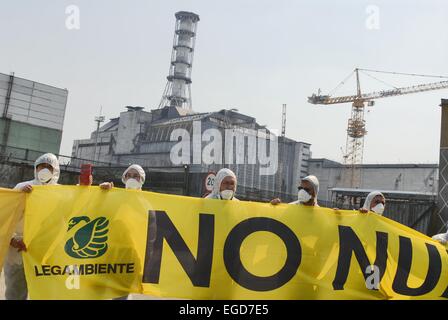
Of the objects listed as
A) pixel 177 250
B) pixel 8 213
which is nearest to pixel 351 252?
pixel 177 250

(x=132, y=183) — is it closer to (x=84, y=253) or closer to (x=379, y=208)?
(x=84, y=253)

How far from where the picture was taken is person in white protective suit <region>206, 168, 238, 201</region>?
17.9ft

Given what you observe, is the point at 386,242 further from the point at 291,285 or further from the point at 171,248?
the point at 171,248

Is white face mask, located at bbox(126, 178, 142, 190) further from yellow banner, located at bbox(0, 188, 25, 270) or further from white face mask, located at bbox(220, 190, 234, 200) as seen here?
yellow banner, located at bbox(0, 188, 25, 270)

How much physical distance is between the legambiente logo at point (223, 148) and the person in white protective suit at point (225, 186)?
49.3 meters

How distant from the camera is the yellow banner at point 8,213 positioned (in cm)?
454

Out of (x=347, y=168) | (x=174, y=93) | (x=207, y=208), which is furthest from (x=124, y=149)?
(x=207, y=208)

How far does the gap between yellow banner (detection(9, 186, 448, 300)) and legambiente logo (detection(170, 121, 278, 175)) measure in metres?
49.7

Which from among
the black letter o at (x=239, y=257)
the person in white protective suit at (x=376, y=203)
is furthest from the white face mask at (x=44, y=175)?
the person in white protective suit at (x=376, y=203)

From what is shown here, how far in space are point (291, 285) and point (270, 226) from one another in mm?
650

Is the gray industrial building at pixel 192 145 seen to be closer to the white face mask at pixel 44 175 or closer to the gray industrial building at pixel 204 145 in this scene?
the gray industrial building at pixel 204 145

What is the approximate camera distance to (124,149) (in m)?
64.3

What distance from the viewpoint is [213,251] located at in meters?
4.86

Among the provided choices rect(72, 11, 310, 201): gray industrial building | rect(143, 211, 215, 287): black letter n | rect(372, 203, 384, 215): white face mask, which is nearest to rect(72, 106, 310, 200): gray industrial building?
rect(72, 11, 310, 201): gray industrial building
